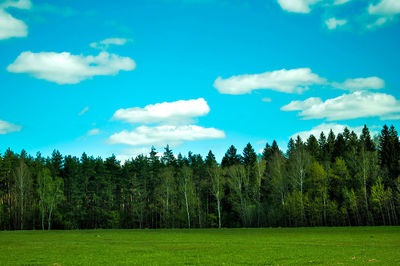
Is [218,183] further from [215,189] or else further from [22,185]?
[22,185]

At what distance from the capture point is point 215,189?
9556 cm

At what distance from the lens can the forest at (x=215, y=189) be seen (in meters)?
81.4

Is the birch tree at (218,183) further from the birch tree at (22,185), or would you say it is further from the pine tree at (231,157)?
the birch tree at (22,185)

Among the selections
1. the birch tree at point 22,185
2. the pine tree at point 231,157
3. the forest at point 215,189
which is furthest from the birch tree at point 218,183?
the birch tree at point 22,185

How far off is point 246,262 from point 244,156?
3431 inches

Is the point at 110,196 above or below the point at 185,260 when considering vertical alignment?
above

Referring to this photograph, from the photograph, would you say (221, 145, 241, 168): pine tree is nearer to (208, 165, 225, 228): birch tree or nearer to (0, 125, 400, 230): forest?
(0, 125, 400, 230): forest

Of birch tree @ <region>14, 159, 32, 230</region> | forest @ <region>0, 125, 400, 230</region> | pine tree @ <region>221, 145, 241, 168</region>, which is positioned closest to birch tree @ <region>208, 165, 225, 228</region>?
forest @ <region>0, 125, 400, 230</region>

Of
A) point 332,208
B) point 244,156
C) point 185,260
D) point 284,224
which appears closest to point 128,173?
point 244,156

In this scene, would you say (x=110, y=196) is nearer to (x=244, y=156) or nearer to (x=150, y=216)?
(x=150, y=216)

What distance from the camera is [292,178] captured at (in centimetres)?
8625

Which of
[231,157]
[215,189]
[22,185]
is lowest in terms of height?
[215,189]

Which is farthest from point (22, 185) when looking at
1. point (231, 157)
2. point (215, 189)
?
point (231, 157)

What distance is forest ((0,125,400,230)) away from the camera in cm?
8138
